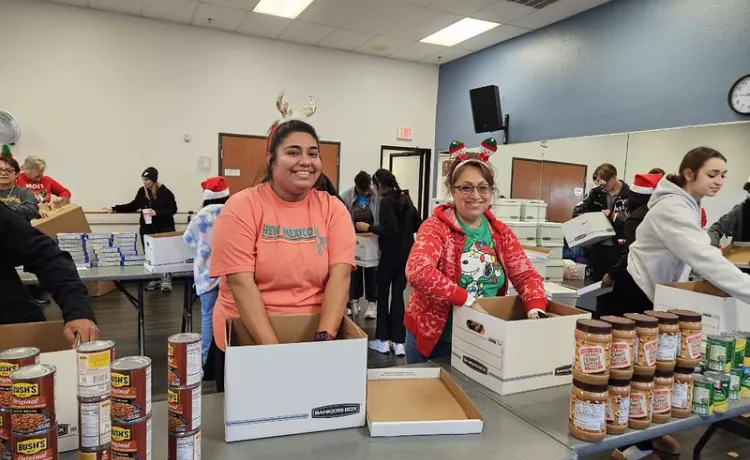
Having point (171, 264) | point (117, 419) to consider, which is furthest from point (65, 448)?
point (171, 264)

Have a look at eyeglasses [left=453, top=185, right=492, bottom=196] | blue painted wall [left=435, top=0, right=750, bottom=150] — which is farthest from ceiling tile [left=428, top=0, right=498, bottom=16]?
eyeglasses [left=453, top=185, right=492, bottom=196]

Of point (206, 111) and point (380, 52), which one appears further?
point (380, 52)

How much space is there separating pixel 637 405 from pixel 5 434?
1313mm

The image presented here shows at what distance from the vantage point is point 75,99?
5.63 m

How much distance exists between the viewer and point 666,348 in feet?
3.90

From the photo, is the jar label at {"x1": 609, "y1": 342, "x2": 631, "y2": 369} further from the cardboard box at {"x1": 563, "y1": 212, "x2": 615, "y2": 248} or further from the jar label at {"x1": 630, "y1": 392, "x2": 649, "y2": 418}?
the cardboard box at {"x1": 563, "y1": 212, "x2": 615, "y2": 248}

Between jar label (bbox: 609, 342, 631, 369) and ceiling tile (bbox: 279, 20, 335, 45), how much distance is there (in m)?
5.64

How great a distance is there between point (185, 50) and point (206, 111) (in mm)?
785

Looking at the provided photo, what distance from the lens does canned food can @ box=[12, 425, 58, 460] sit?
2.41 feet

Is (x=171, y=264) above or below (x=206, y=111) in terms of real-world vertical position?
below

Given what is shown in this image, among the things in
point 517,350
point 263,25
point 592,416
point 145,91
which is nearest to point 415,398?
point 517,350

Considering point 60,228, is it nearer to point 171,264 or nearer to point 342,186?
point 171,264

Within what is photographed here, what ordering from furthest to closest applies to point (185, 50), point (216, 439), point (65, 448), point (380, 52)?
1. point (380, 52)
2. point (185, 50)
3. point (216, 439)
4. point (65, 448)

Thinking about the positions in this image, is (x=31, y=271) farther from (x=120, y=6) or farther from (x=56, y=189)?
(x=120, y=6)
